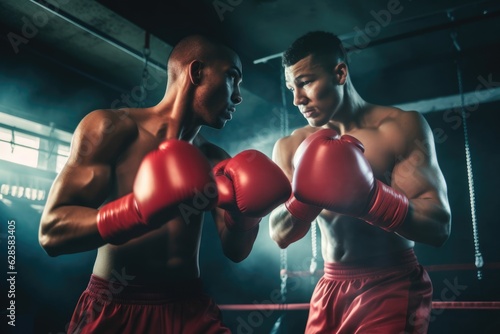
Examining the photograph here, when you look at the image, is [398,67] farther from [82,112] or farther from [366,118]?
[82,112]

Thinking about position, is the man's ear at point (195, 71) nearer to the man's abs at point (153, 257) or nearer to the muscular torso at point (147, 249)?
the muscular torso at point (147, 249)

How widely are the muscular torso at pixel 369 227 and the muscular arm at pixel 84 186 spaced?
113cm

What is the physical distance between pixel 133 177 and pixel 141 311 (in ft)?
1.75

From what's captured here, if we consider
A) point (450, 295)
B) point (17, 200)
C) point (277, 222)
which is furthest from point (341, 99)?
point (17, 200)

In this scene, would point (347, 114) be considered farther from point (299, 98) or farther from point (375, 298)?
point (375, 298)

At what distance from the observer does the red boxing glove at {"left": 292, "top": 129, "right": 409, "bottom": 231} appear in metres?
1.76

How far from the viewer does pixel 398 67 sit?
5.04 m

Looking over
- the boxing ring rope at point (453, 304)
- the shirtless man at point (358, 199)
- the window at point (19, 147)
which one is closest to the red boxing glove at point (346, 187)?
the shirtless man at point (358, 199)

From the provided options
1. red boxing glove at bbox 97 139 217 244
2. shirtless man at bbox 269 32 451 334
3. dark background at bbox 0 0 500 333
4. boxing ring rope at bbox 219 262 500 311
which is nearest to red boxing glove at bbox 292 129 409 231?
shirtless man at bbox 269 32 451 334

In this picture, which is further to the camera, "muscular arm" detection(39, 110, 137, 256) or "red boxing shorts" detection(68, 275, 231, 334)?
"red boxing shorts" detection(68, 275, 231, 334)

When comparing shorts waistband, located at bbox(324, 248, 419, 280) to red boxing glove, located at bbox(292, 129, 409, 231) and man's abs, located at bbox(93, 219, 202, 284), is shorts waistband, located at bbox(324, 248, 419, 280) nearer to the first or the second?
red boxing glove, located at bbox(292, 129, 409, 231)

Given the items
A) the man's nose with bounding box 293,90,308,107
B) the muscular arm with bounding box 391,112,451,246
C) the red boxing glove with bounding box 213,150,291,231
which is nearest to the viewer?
the red boxing glove with bounding box 213,150,291,231

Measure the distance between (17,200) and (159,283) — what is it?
11.4 feet

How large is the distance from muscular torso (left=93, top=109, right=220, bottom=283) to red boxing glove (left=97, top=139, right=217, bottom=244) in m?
0.24
